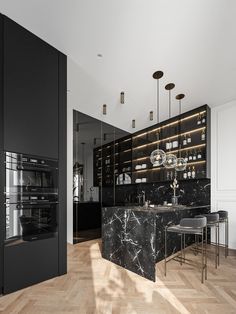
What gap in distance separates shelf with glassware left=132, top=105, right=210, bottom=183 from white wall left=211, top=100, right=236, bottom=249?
0.19m

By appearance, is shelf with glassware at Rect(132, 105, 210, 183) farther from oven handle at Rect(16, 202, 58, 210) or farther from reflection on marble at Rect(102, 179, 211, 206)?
oven handle at Rect(16, 202, 58, 210)

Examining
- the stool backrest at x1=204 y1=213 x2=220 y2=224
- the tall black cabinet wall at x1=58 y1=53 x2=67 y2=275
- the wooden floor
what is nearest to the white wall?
the stool backrest at x1=204 y1=213 x2=220 y2=224

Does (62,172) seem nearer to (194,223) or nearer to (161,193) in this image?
(194,223)

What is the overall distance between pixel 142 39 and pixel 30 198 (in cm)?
261

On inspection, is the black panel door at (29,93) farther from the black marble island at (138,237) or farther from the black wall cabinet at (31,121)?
the black marble island at (138,237)


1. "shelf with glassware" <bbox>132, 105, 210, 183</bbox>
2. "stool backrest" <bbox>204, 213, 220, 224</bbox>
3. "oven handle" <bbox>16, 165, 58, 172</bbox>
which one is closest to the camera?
"oven handle" <bbox>16, 165, 58, 172</bbox>

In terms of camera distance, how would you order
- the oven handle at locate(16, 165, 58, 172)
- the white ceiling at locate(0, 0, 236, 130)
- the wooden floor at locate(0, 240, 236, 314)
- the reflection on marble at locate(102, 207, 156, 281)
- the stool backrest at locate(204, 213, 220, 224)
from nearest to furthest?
the wooden floor at locate(0, 240, 236, 314) < the white ceiling at locate(0, 0, 236, 130) < the oven handle at locate(16, 165, 58, 172) < the reflection on marble at locate(102, 207, 156, 281) < the stool backrest at locate(204, 213, 220, 224)

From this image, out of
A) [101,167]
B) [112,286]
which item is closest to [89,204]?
[101,167]

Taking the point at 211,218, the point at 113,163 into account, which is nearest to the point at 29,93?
the point at 211,218

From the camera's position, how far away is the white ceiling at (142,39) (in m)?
2.71

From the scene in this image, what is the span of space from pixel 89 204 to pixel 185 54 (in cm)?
384

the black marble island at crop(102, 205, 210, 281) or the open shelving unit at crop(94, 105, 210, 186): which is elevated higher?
the open shelving unit at crop(94, 105, 210, 186)

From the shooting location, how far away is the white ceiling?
2.71 meters

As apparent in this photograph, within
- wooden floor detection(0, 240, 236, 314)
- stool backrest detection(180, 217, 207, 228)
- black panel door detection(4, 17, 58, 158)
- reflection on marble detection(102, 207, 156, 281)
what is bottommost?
wooden floor detection(0, 240, 236, 314)
